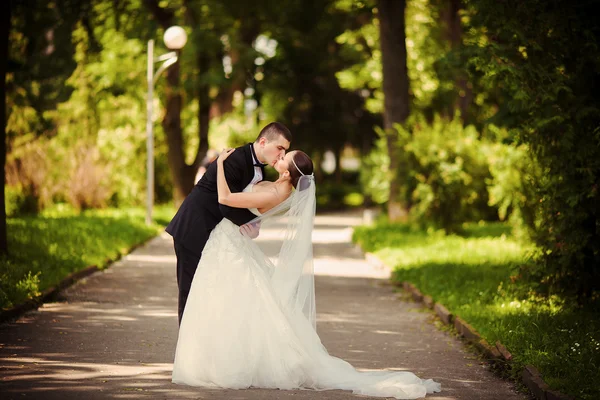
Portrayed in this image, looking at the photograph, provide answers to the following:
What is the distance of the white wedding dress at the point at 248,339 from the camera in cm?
812

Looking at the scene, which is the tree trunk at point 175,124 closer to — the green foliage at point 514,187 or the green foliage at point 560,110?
the green foliage at point 514,187

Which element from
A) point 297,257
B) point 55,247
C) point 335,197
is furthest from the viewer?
point 335,197

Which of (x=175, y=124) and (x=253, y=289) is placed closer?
(x=253, y=289)

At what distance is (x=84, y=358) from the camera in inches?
362

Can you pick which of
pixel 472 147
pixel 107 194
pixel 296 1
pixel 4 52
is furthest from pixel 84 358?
pixel 296 1

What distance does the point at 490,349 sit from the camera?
9.99 m

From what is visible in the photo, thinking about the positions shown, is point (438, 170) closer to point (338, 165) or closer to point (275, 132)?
point (275, 132)

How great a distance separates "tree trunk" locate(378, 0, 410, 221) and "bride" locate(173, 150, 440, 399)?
1775 centimetres

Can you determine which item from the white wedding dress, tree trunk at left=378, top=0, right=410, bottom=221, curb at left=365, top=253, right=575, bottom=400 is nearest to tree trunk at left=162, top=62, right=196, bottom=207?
tree trunk at left=378, top=0, right=410, bottom=221

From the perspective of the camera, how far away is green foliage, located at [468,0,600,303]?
12.5 meters

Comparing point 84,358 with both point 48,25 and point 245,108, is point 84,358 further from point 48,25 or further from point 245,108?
point 245,108

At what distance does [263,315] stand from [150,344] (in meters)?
2.23

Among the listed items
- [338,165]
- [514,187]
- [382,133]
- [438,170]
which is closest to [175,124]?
[382,133]

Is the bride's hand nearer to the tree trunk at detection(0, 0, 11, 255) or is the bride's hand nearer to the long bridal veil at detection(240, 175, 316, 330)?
the long bridal veil at detection(240, 175, 316, 330)
